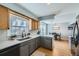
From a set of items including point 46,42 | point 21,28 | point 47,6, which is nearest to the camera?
point 47,6

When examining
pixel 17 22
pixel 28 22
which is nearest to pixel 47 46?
pixel 28 22

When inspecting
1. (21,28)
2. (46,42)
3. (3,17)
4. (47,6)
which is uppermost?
(47,6)

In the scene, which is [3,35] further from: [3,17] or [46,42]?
[46,42]

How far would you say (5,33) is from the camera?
211 centimetres

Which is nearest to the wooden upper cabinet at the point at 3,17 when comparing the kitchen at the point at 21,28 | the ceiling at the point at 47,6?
the kitchen at the point at 21,28

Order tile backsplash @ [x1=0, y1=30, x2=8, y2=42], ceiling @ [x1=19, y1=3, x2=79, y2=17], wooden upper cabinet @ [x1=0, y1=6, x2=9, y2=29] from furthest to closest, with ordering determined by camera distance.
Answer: ceiling @ [x1=19, y1=3, x2=79, y2=17], tile backsplash @ [x1=0, y1=30, x2=8, y2=42], wooden upper cabinet @ [x1=0, y1=6, x2=9, y2=29]

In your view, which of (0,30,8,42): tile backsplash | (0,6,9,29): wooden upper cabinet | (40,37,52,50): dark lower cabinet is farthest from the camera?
(40,37,52,50): dark lower cabinet

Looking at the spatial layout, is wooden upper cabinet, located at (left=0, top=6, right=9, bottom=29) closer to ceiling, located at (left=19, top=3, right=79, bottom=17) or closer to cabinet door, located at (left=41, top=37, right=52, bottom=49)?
ceiling, located at (left=19, top=3, right=79, bottom=17)

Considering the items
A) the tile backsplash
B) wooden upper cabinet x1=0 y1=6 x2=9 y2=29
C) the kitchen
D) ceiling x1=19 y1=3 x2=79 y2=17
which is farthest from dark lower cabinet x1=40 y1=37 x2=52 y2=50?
wooden upper cabinet x1=0 y1=6 x2=9 y2=29

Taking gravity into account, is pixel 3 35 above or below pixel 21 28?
below

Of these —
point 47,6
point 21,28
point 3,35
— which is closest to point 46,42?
point 21,28

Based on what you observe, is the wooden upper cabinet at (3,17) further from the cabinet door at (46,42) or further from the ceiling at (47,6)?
the cabinet door at (46,42)

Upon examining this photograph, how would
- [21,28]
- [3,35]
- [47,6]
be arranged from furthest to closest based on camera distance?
[21,28], [47,6], [3,35]

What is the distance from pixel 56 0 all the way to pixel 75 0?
0.77ft
